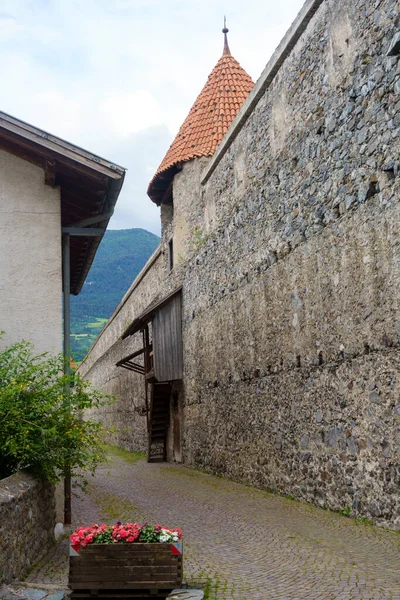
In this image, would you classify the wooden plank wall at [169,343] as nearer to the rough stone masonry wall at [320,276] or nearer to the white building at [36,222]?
the rough stone masonry wall at [320,276]

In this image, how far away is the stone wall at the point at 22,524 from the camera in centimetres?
511

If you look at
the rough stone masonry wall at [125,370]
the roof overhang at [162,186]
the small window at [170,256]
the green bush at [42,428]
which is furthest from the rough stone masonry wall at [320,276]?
the rough stone masonry wall at [125,370]

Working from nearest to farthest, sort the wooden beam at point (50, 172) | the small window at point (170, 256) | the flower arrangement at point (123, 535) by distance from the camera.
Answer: the flower arrangement at point (123, 535) → the wooden beam at point (50, 172) → the small window at point (170, 256)

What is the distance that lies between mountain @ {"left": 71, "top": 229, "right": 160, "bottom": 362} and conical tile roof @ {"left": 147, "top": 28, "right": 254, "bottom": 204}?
36.4m

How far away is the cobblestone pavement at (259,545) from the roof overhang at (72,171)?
3800 millimetres

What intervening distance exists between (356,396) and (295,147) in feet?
12.8

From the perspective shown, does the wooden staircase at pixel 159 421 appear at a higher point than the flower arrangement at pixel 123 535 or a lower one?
higher

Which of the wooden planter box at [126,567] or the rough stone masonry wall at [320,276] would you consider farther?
the rough stone masonry wall at [320,276]

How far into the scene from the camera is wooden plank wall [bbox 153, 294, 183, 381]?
1706 centimetres

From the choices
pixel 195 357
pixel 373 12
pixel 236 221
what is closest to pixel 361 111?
pixel 373 12

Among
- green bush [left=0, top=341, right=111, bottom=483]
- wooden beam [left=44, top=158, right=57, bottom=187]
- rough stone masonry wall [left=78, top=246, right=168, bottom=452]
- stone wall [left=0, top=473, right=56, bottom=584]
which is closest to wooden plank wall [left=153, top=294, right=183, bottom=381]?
rough stone masonry wall [left=78, top=246, right=168, bottom=452]

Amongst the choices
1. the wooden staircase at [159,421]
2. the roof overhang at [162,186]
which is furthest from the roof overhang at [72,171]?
the wooden staircase at [159,421]

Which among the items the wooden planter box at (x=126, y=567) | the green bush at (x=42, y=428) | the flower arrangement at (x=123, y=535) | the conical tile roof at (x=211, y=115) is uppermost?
the conical tile roof at (x=211, y=115)

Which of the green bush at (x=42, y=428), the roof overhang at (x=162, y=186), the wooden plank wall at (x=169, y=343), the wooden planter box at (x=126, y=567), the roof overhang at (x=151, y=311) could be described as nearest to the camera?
the wooden planter box at (x=126, y=567)
